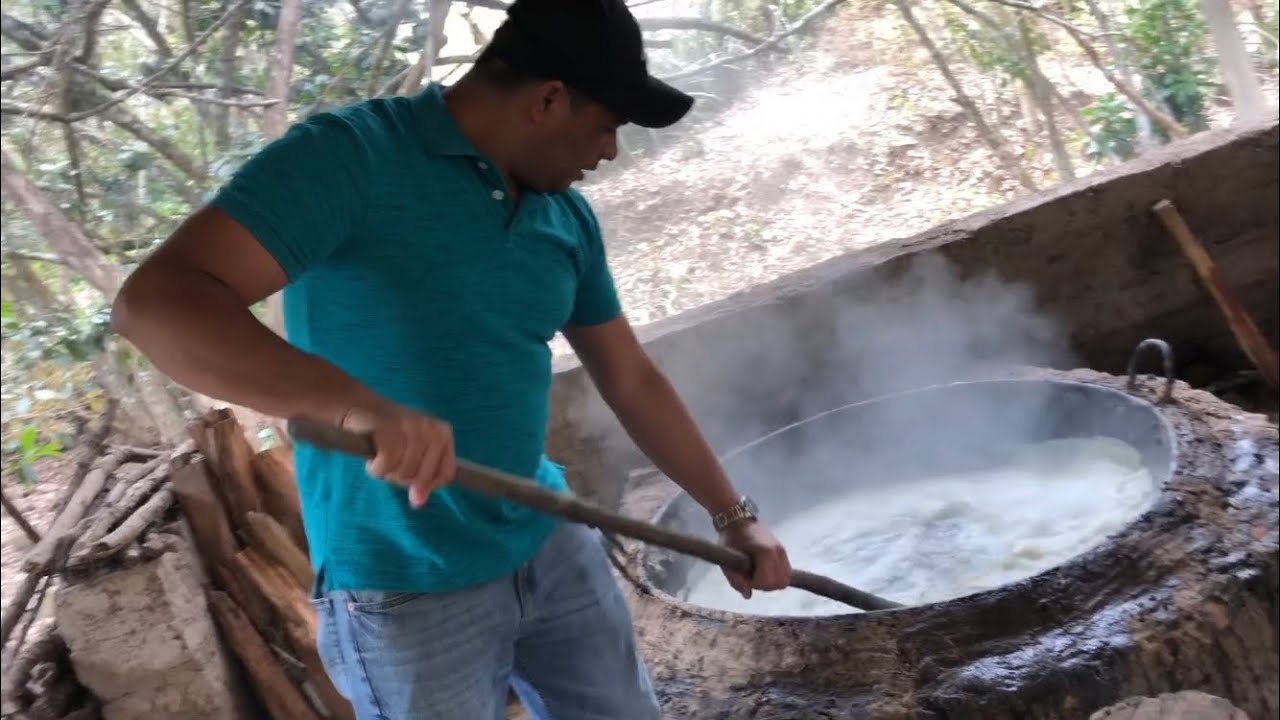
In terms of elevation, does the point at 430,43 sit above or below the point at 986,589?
above

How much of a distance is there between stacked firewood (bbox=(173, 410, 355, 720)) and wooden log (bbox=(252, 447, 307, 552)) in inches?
3.1

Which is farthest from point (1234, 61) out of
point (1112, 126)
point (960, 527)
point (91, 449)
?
point (91, 449)

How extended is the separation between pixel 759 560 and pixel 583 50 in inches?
38.6

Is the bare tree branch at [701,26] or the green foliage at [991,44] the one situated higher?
the bare tree branch at [701,26]

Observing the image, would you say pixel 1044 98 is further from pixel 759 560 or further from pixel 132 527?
pixel 132 527

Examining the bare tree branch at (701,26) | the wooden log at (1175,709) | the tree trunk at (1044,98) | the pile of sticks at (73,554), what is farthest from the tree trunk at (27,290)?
the tree trunk at (1044,98)

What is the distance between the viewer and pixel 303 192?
3.94ft

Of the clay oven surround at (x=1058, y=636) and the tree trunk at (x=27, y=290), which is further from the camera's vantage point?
the tree trunk at (x=27, y=290)

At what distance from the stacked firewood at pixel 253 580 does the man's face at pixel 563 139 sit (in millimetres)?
1566

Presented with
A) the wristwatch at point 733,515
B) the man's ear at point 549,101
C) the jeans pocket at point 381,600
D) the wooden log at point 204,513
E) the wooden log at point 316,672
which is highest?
the man's ear at point 549,101

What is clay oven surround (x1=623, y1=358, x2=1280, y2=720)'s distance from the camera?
1802 millimetres

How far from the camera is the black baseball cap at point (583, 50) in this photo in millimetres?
1425

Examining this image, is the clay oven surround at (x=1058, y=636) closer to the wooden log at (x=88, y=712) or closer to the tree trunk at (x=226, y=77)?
the wooden log at (x=88, y=712)

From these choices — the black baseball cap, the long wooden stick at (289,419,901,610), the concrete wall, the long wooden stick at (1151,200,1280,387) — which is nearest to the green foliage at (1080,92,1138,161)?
the concrete wall
